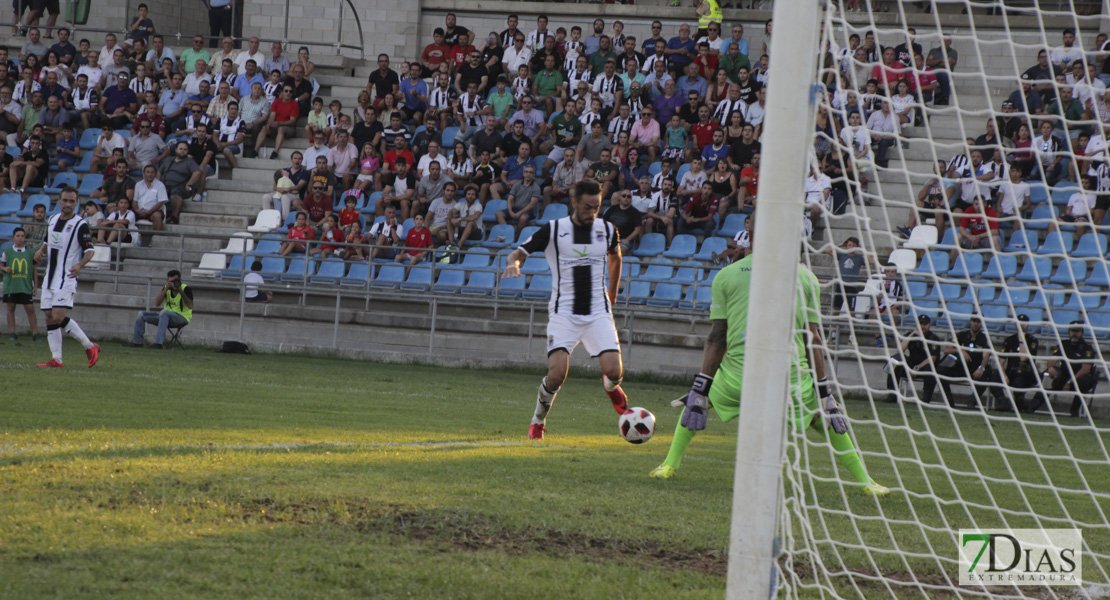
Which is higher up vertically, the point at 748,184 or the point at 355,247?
the point at 748,184

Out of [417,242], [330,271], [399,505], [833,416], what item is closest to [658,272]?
[417,242]

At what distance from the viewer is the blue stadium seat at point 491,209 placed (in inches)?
810

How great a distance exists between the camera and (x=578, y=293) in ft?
30.9

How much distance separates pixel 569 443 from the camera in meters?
9.41

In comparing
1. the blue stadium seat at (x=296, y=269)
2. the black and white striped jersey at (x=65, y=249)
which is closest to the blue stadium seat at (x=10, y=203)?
the blue stadium seat at (x=296, y=269)

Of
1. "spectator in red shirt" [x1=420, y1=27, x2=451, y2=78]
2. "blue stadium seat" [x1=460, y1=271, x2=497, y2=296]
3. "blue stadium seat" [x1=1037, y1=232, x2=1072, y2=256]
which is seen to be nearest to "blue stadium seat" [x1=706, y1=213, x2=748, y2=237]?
"blue stadium seat" [x1=460, y1=271, x2=497, y2=296]

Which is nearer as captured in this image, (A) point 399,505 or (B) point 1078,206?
(A) point 399,505

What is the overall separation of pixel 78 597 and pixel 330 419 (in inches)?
233

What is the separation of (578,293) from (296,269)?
1144 centimetres

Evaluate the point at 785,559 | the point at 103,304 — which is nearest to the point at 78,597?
the point at 785,559

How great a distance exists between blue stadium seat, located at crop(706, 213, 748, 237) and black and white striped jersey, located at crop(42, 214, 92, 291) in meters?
10.5

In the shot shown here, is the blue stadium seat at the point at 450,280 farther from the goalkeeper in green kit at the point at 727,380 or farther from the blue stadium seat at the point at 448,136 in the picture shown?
the goalkeeper in green kit at the point at 727,380

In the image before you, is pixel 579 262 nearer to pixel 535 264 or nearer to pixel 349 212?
pixel 535 264

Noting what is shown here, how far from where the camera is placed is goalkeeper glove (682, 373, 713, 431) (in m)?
7.58
